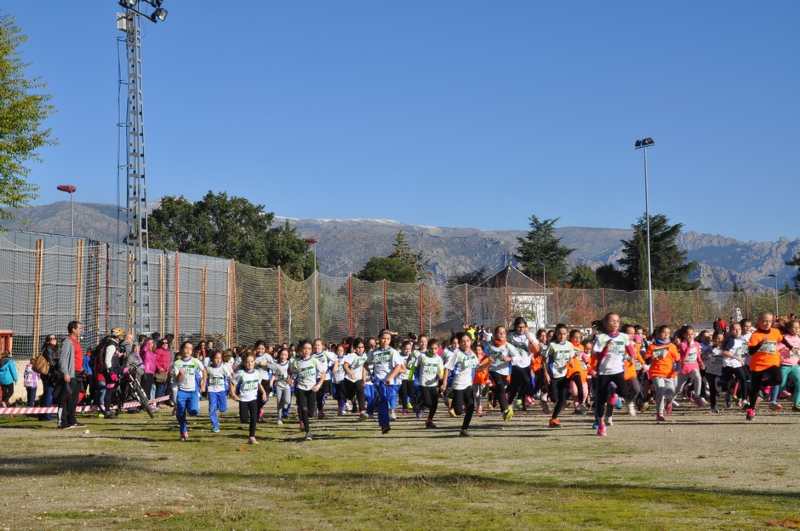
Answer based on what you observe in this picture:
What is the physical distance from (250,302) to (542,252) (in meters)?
103

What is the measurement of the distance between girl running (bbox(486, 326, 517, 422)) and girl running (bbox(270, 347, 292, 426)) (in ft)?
14.0

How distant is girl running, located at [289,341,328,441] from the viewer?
18.2 meters

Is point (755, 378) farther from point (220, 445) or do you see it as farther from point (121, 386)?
point (121, 386)

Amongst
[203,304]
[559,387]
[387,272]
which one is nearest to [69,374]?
[559,387]

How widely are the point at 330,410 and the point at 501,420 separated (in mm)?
7219

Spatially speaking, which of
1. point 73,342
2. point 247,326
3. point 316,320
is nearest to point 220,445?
point 73,342

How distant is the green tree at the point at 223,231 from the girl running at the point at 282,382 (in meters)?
67.6

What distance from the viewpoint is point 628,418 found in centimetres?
2127

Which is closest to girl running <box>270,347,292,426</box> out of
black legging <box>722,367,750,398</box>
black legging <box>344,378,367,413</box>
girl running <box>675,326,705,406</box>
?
black legging <box>344,378,367,413</box>

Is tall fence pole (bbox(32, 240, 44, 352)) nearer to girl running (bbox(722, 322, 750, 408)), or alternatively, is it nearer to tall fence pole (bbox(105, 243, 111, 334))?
tall fence pole (bbox(105, 243, 111, 334))

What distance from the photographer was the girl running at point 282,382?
2181 centimetres

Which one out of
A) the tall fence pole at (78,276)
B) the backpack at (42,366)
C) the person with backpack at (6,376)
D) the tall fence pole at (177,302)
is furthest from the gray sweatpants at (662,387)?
the tall fence pole at (177,302)

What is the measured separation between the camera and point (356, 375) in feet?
78.7

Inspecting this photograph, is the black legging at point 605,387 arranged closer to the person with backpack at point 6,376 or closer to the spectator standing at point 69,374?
the spectator standing at point 69,374
